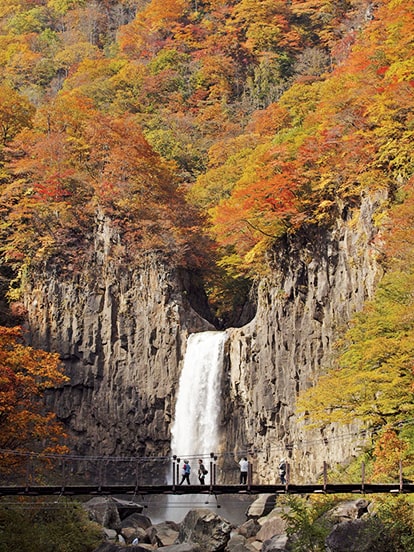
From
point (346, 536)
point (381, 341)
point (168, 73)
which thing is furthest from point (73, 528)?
point (168, 73)

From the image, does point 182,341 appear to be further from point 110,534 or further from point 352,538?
point 352,538

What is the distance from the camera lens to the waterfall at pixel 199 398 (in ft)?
137

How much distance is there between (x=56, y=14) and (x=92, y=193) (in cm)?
5550

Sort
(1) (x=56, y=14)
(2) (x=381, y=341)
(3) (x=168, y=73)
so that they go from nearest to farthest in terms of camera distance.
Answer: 1. (2) (x=381, y=341)
2. (3) (x=168, y=73)
3. (1) (x=56, y=14)

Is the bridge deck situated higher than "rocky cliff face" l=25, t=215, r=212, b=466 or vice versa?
"rocky cliff face" l=25, t=215, r=212, b=466

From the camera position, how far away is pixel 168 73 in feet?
248

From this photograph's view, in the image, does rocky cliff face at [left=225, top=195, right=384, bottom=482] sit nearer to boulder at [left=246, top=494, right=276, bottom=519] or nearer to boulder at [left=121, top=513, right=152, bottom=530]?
boulder at [left=246, top=494, right=276, bottom=519]

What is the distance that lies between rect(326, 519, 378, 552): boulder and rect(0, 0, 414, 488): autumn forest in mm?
4374

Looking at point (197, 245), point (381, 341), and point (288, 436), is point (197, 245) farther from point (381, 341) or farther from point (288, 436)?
point (381, 341)

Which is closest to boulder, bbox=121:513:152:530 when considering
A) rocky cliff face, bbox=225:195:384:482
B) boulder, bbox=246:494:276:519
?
boulder, bbox=246:494:276:519

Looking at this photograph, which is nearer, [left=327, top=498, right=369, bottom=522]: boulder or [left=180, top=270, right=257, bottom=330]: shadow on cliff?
[left=327, top=498, right=369, bottom=522]: boulder

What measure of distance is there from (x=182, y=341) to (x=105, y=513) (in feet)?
39.5

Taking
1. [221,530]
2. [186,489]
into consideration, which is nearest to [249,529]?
[221,530]

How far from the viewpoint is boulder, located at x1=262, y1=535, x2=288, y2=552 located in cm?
2767
